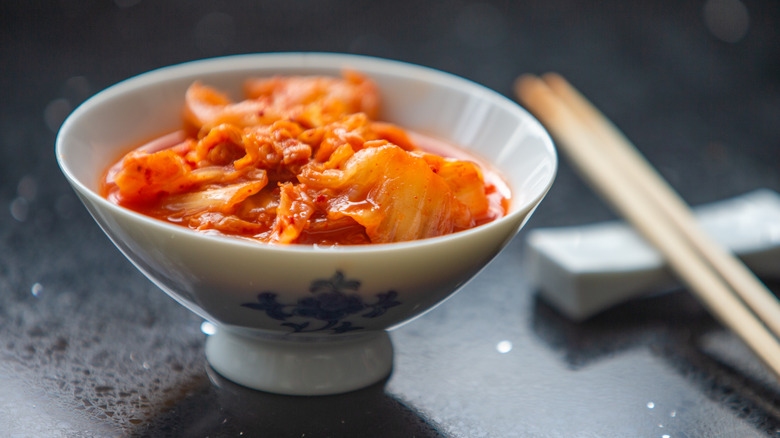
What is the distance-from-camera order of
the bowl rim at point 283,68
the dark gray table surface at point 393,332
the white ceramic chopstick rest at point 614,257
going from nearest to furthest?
the bowl rim at point 283,68, the dark gray table surface at point 393,332, the white ceramic chopstick rest at point 614,257

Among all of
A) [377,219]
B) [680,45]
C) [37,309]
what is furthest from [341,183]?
[680,45]

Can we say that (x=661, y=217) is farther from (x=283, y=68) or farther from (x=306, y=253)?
(x=306, y=253)

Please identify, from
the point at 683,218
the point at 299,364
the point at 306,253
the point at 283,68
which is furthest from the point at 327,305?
the point at 683,218

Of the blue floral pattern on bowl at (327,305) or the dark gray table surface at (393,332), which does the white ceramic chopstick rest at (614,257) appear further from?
the blue floral pattern on bowl at (327,305)

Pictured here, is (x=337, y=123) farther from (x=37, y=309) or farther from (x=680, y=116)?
(x=680, y=116)

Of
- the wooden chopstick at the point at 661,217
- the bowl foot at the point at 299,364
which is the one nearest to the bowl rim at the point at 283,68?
the bowl foot at the point at 299,364

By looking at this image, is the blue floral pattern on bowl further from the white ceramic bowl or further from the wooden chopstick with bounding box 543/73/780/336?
the wooden chopstick with bounding box 543/73/780/336
